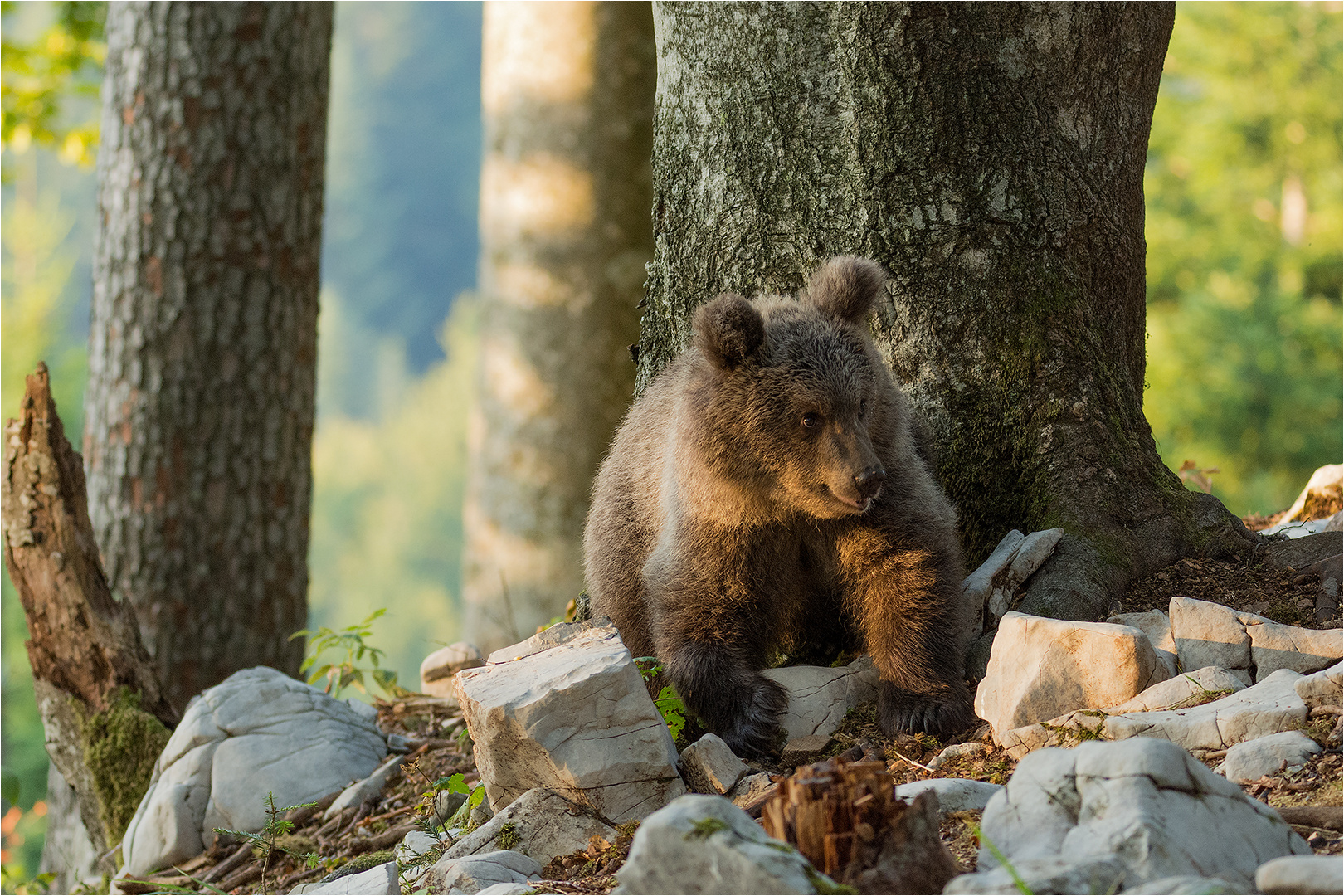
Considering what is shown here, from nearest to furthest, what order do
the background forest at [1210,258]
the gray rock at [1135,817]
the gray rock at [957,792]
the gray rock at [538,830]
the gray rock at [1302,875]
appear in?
the gray rock at [1302,875] < the gray rock at [1135,817] < the gray rock at [957,792] < the gray rock at [538,830] < the background forest at [1210,258]

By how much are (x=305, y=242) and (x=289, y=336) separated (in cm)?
52

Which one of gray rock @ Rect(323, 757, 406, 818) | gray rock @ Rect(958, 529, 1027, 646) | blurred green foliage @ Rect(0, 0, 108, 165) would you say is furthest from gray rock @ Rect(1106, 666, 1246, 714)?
blurred green foliage @ Rect(0, 0, 108, 165)

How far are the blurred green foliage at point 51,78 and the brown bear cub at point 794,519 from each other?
711 centimetres

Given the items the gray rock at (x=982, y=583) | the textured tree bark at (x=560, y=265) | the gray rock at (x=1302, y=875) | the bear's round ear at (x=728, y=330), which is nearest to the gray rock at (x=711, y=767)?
the gray rock at (x=982, y=583)

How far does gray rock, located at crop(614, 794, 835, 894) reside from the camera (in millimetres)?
1747

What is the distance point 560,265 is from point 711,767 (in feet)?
16.7

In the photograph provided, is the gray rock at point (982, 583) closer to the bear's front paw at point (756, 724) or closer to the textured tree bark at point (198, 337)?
the bear's front paw at point (756, 724)

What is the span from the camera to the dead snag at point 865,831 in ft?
6.23

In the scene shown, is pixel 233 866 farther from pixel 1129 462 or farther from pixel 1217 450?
pixel 1217 450

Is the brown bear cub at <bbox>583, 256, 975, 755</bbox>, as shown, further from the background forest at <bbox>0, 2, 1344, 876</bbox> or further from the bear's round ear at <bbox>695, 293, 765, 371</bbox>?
the background forest at <bbox>0, 2, 1344, 876</bbox>

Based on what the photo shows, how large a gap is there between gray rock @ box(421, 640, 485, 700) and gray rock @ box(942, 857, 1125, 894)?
339 centimetres

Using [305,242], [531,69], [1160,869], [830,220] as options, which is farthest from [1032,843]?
[531,69]

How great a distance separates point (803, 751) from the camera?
3180mm

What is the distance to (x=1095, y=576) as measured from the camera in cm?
348
